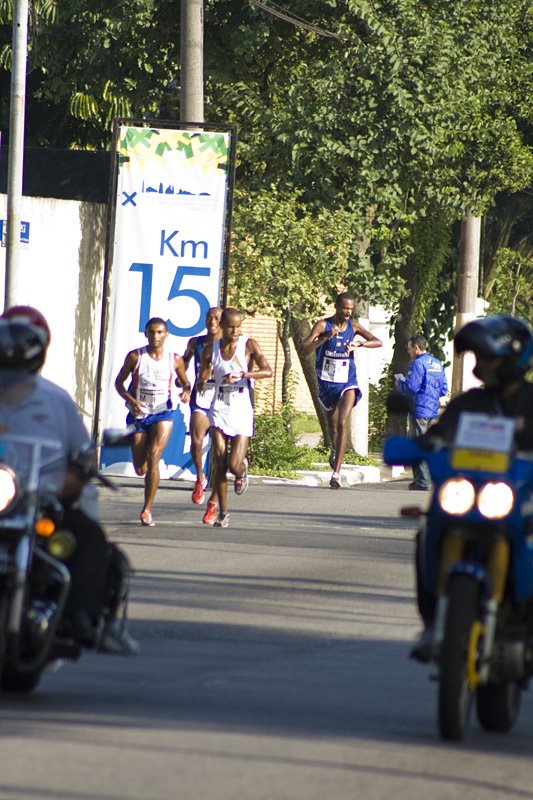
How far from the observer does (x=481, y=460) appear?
21.5 feet

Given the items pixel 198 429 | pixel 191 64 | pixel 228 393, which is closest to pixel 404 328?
pixel 191 64

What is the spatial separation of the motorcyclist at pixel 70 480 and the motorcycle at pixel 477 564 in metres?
1.28

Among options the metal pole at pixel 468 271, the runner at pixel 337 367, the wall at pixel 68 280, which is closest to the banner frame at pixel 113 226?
the runner at pixel 337 367

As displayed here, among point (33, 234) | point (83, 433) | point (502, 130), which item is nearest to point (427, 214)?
point (502, 130)

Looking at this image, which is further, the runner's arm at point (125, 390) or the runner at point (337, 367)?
the runner at point (337, 367)

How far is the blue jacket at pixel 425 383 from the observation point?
22.1m

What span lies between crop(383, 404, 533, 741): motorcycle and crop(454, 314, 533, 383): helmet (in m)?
0.32

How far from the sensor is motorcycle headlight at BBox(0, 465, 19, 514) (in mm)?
6598

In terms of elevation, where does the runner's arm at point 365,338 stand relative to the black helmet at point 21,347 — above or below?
below

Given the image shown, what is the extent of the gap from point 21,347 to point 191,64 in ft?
47.6

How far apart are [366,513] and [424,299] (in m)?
15.3

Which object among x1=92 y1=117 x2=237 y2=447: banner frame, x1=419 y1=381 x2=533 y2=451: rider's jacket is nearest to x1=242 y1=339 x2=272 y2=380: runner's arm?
x1=92 y1=117 x2=237 y2=447: banner frame

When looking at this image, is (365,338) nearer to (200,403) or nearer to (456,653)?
(200,403)

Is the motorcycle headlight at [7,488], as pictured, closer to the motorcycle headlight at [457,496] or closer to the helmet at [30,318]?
the helmet at [30,318]
